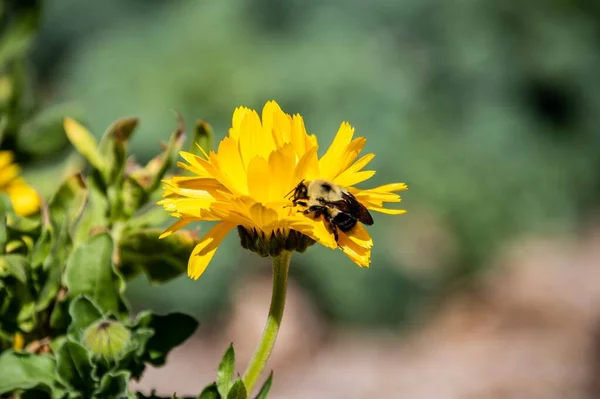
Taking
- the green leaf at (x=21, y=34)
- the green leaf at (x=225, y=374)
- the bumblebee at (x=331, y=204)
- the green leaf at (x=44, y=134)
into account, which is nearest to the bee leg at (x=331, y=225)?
the bumblebee at (x=331, y=204)

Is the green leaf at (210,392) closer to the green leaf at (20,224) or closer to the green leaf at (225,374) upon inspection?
the green leaf at (225,374)

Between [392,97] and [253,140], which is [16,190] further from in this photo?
[392,97]

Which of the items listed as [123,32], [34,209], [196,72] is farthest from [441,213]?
[34,209]

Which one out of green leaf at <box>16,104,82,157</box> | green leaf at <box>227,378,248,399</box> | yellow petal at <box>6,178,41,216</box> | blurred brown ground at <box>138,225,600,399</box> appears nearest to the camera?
green leaf at <box>227,378,248,399</box>

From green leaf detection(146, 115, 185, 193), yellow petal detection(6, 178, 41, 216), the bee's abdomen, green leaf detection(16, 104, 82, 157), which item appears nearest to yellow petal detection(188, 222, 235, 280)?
the bee's abdomen

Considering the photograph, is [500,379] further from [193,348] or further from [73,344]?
[73,344]

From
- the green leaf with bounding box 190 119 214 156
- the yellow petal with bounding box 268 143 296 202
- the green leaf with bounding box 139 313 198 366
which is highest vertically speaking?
the green leaf with bounding box 190 119 214 156

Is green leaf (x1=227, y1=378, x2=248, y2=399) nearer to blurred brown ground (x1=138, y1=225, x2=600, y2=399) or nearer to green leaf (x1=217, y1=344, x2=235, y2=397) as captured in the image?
green leaf (x1=217, y1=344, x2=235, y2=397)
